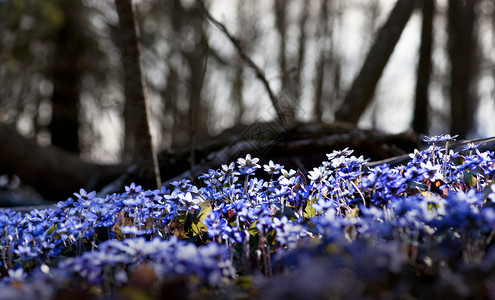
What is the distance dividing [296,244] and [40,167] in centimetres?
522

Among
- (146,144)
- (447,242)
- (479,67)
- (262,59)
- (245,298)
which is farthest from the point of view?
(479,67)

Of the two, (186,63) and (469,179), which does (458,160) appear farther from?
(186,63)

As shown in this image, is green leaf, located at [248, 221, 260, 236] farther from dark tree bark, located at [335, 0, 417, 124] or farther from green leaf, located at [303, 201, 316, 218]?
dark tree bark, located at [335, 0, 417, 124]

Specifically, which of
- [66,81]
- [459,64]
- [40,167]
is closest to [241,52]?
[40,167]

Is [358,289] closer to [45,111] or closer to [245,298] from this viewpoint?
[245,298]

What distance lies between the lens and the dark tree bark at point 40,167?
5.52 m

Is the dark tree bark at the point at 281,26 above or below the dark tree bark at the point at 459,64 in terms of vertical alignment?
above

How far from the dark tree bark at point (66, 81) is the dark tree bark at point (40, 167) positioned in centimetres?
342

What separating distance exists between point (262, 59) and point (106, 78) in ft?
20.6

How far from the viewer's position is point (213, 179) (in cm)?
174

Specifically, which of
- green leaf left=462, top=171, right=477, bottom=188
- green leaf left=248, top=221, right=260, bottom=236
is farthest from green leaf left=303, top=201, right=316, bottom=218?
green leaf left=462, top=171, right=477, bottom=188

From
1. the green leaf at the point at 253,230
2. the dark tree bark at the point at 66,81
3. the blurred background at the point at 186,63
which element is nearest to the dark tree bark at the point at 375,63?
the blurred background at the point at 186,63

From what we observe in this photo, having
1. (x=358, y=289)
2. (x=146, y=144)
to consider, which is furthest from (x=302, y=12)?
(x=358, y=289)

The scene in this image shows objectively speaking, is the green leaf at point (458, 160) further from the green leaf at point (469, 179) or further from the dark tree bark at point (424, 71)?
the dark tree bark at point (424, 71)
